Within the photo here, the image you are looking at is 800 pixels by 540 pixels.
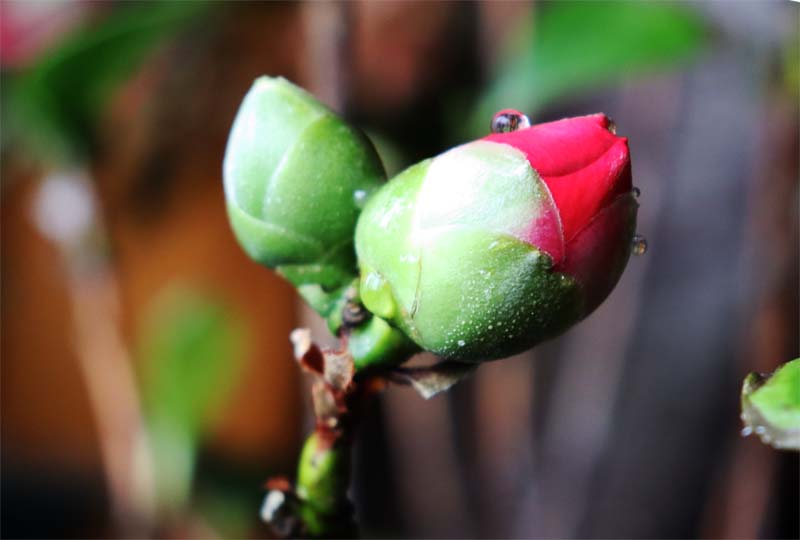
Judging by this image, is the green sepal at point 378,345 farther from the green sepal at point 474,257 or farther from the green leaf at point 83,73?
the green leaf at point 83,73

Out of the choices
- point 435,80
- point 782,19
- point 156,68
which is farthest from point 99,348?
point 782,19

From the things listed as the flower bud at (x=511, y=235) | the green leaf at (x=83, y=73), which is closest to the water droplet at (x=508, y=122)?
the flower bud at (x=511, y=235)

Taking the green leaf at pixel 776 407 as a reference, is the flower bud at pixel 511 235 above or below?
above

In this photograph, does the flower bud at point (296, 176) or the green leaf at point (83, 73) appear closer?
the flower bud at point (296, 176)

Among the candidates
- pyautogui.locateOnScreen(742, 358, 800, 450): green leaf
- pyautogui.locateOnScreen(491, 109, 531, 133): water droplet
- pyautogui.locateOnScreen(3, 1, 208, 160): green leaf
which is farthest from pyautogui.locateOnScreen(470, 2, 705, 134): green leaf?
pyautogui.locateOnScreen(742, 358, 800, 450): green leaf

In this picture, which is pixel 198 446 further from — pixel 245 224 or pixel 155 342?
pixel 245 224

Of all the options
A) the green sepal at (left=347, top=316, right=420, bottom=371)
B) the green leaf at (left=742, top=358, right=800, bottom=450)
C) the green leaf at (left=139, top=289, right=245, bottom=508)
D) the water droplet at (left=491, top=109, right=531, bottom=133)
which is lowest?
the green leaf at (left=139, top=289, right=245, bottom=508)

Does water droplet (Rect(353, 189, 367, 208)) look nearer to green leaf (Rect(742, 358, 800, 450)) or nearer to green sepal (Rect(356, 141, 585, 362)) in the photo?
green sepal (Rect(356, 141, 585, 362))
